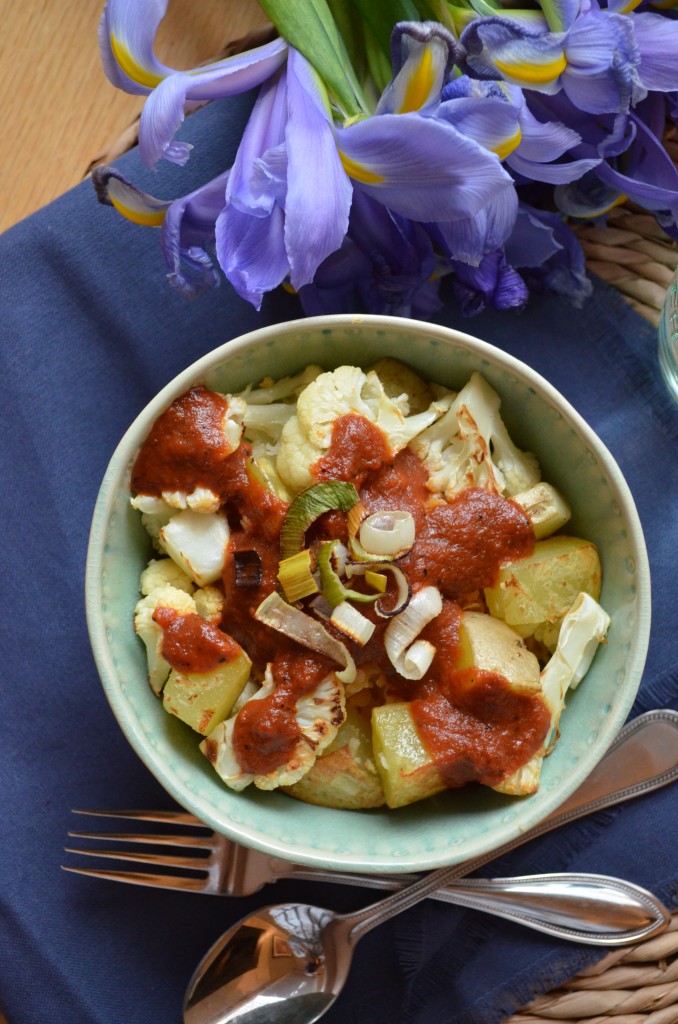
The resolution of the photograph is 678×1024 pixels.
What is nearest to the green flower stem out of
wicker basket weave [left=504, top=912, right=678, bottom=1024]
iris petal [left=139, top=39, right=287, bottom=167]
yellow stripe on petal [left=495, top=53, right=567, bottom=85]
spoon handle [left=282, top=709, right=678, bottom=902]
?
iris petal [left=139, top=39, right=287, bottom=167]

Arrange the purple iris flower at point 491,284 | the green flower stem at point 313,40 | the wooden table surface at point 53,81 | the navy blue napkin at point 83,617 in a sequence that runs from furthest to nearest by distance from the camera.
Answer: the wooden table surface at point 53,81, the navy blue napkin at point 83,617, the purple iris flower at point 491,284, the green flower stem at point 313,40

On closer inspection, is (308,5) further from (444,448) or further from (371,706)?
(371,706)

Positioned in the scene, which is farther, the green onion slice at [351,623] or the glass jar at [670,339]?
the glass jar at [670,339]

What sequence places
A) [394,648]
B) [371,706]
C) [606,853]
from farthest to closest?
[606,853], [371,706], [394,648]

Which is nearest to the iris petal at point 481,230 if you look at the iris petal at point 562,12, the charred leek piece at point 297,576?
the iris petal at point 562,12

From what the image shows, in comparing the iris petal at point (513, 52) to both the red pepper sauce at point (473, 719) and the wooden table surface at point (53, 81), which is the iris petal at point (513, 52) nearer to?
the wooden table surface at point (53, 81)

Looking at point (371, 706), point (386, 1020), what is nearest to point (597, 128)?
point (371, 706)
